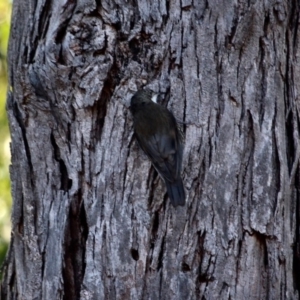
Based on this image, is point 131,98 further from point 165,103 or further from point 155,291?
point 155,291

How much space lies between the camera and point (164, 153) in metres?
3.90

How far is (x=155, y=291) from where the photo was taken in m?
3.56

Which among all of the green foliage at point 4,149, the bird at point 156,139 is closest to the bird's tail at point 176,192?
the bird at point 156,139

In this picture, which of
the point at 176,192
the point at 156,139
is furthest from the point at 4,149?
the point at 176,192

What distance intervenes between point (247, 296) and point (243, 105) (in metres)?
0.93

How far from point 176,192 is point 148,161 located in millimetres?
301

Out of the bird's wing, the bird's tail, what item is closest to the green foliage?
the bird's wing

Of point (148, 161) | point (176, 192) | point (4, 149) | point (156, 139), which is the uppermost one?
point (4, 149)

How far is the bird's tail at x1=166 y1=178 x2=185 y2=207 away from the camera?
354 centimetres

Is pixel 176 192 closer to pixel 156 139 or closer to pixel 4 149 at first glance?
pixel 156 139

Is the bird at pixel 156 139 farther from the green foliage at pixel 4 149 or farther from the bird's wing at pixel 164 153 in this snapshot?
the green foliage at pixel 4 149

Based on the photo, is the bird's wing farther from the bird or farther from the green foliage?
the green foliage


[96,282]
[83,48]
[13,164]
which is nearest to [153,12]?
[83,48]

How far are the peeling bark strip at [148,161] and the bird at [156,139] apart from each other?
0.05 m
